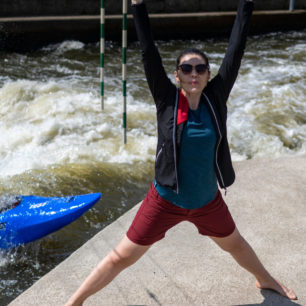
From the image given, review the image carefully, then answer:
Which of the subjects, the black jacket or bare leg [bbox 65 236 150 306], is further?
bare leg [bbox 65 236 150 306]

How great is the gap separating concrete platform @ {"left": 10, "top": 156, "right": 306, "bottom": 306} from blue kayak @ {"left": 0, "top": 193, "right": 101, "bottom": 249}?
370mm

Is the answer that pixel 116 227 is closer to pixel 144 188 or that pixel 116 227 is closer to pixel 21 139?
pixel 144 188

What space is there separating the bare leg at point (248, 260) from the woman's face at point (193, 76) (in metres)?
0.72

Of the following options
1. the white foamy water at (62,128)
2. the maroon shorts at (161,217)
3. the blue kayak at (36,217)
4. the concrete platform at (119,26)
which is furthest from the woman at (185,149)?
the concrete platform at (119,26)

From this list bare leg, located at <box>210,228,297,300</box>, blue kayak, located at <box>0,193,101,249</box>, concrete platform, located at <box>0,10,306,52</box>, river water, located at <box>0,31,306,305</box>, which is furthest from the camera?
Result: concrete platform, located at <box>0,10,306,52</box>

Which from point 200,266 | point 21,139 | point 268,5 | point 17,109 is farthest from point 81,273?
point 268,5

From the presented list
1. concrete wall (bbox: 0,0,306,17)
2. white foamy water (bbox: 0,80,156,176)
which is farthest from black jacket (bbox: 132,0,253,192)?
concrete wall (bbox: 0,0,306,17)

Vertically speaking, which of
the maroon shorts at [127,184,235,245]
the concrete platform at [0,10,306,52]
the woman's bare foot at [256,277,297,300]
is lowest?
the concrete platform at [0,10,306,52]

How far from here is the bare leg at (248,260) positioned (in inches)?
95.4

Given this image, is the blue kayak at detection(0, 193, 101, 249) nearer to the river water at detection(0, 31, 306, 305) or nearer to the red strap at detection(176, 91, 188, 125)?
the river water at detection(0, 31, 306, 305)

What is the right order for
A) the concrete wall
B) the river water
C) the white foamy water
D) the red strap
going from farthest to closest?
the concrete wall
the white foamy water
the river water
the red strap

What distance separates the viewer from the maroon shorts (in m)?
2.23

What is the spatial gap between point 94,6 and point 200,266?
9113 mm

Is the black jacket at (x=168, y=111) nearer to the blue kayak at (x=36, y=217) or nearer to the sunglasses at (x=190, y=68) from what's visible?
the sunglasses at (x=190, y=68)
